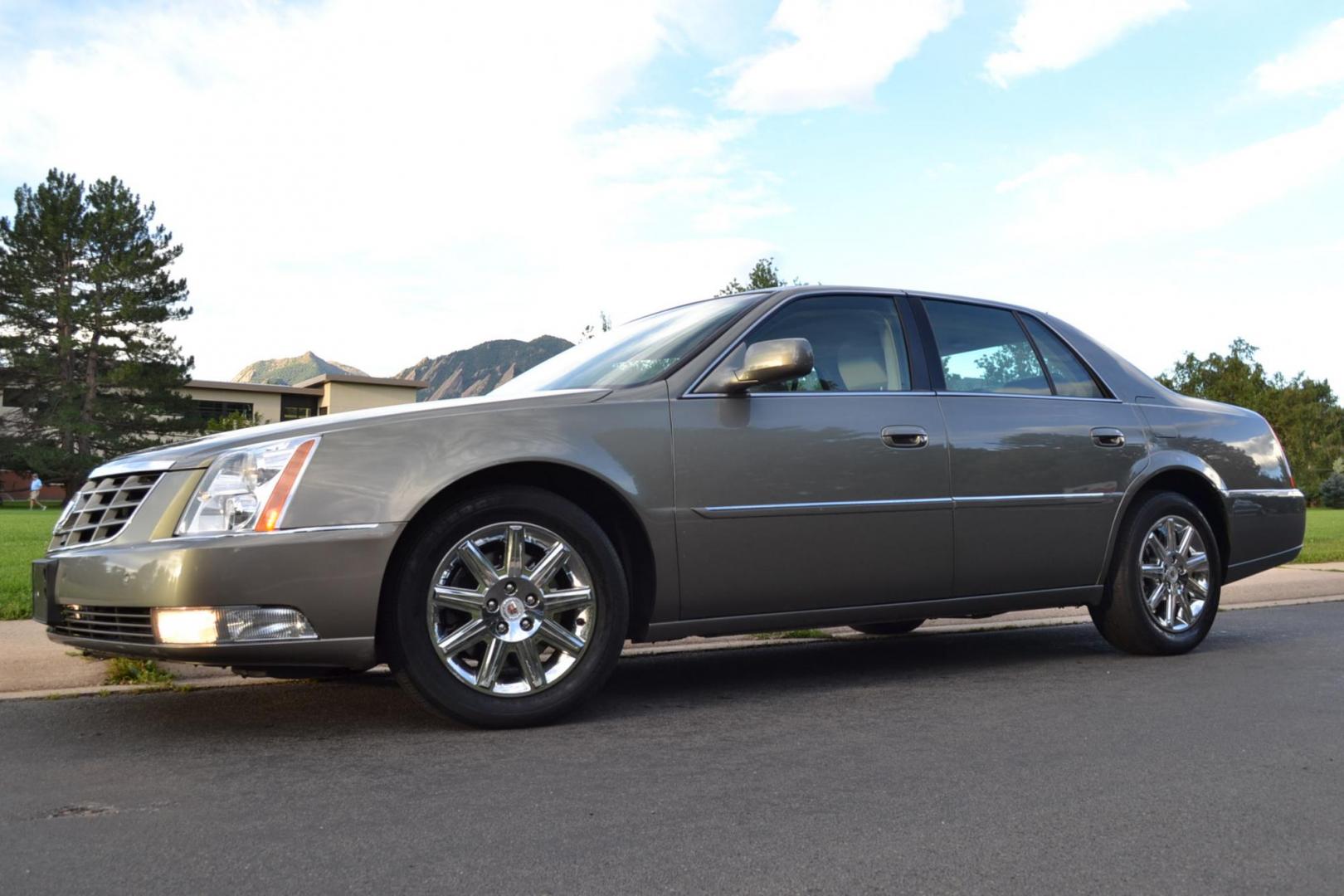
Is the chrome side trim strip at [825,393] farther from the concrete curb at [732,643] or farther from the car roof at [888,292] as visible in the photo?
the concrete curb at [732,643]

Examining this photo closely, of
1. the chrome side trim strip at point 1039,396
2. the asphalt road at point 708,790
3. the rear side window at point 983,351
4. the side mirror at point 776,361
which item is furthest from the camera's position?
the rear side window at point 983,351

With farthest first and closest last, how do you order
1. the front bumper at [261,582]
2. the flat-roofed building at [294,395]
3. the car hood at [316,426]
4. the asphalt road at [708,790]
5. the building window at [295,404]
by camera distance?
the building window at [295,404] < the flat-roofed building at [294,395] < the car hood at [316,426] < the front bumper at [261,582] < the asphalt road at [708,790]

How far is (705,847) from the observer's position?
9.43 ft

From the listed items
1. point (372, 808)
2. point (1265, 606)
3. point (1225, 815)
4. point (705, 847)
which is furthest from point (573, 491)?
point (1265, 606)

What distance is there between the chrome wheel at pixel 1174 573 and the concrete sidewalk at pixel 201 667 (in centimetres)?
140

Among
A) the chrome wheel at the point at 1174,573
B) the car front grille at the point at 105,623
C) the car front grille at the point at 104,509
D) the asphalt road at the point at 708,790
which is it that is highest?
the car front grille at the point at 104,509

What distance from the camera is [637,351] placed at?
5145 mm

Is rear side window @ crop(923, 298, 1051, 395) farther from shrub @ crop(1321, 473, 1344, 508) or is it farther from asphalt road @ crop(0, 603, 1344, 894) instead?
shrub @ crop(1321, 473, 1344, 508)

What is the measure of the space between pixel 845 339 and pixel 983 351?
825 mm

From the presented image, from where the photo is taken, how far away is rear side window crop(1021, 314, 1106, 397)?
19.3 feet

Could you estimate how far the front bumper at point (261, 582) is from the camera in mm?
3834

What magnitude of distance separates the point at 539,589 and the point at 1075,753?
1.82 m

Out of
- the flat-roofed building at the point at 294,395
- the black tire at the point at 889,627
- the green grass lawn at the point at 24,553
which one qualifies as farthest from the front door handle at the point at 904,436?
the flat-roofed building at the point at 294,395

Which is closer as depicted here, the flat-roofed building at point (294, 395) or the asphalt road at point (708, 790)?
the asphalt road at point (708, 790)
